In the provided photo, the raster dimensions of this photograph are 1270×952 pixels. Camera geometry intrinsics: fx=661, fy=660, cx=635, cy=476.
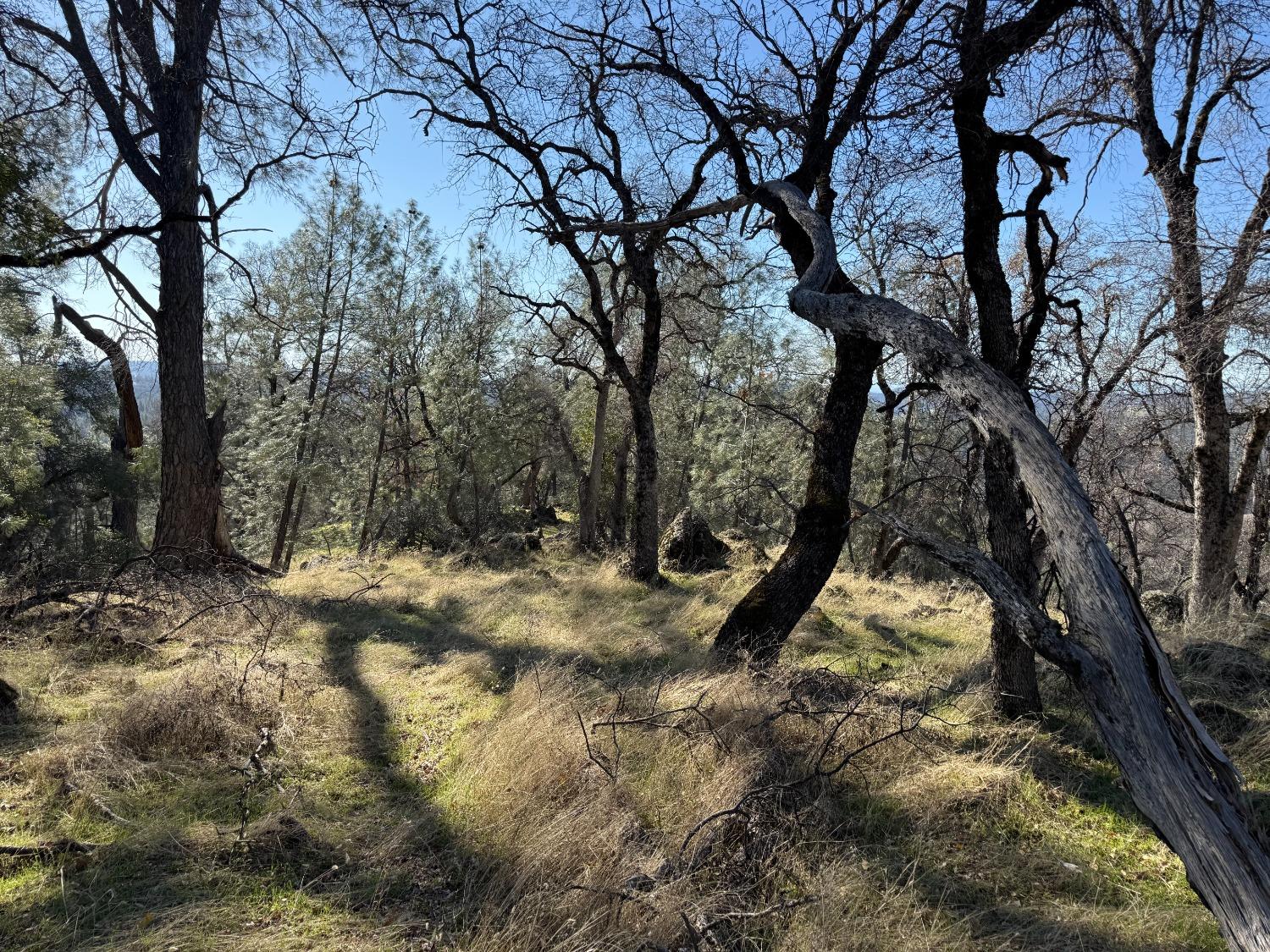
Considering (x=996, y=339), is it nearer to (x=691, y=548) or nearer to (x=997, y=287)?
(x=997, y=287)

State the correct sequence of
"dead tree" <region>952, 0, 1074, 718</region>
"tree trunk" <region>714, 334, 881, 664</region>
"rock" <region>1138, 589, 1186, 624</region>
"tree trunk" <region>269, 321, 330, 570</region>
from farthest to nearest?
1. "tree trunk" <region>269, 321, 330, 570</region>
2. "rock" <region>1138, 589, 1186, 624</region>
3. "tree trunk" <region>714, 334, 881, 664</region>
4. "dead tree" <region>952, 0, 1074, 718</region>

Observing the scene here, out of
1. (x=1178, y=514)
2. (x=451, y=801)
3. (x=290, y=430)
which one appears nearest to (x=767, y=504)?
(x=1178, y=514)

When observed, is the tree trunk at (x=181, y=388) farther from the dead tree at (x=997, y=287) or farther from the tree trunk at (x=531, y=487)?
the tree trunk at (x=531, y=487)

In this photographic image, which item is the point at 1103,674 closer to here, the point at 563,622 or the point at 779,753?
the point at 779,753

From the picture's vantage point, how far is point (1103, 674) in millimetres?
1636

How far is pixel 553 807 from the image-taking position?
125 inches

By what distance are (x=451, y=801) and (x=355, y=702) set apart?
70.9 inches

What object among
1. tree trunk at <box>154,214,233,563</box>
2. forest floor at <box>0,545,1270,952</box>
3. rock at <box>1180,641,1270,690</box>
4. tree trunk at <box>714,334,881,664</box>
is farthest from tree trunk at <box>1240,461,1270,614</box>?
tree trunk at <box>154,214,233,563</box>

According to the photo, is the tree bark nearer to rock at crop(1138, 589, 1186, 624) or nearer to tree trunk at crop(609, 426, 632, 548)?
tree trunk at crop(609, 426, 632, 548)

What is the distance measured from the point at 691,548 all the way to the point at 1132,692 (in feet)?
32.7

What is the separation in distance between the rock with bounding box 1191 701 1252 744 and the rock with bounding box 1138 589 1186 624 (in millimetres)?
5817

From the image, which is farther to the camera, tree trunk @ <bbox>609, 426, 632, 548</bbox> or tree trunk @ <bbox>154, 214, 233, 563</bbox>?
tree trunk @ <bbox>609, 426, 632, 548</bbox>

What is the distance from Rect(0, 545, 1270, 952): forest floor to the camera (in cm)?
250

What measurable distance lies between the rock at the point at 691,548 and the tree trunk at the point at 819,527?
592 centimetres
